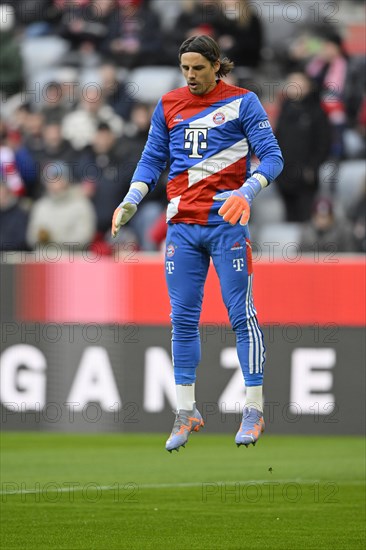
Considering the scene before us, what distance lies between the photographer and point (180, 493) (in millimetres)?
9930

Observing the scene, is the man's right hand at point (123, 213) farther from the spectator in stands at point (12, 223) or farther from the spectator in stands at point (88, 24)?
the spectator in stands at point (88, 24)

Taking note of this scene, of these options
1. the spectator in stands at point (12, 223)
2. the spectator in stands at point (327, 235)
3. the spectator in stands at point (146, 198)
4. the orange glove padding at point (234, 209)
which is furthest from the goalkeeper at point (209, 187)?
the spectator in stands at point (12, 223)

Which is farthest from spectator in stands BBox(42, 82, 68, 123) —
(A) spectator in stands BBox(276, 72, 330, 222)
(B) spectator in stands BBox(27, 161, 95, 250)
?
(A) spectator in stands BBox(276, 72, 330, 222)

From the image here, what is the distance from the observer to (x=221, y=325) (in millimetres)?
13141

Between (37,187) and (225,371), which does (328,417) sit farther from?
(37,187)

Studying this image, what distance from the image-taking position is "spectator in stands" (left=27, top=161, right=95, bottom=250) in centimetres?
1520

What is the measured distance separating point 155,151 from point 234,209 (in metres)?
0.99

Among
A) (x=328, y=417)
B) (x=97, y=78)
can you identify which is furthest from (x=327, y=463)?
(x=97, y=78)

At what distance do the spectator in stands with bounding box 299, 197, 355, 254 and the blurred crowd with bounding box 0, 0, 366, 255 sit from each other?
0.01m

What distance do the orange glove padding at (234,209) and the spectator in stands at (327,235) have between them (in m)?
6.29

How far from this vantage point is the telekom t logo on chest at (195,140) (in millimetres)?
8430

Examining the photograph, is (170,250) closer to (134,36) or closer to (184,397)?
(184,397)

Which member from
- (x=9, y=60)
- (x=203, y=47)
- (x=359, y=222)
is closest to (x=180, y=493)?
(x=203, y=47)

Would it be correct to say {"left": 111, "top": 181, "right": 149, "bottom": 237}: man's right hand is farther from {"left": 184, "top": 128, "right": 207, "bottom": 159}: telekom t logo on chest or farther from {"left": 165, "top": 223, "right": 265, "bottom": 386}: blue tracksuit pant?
{"left": 184, "top": 128, "right": 207, "bottom": 159}: telekom t logo on chest
